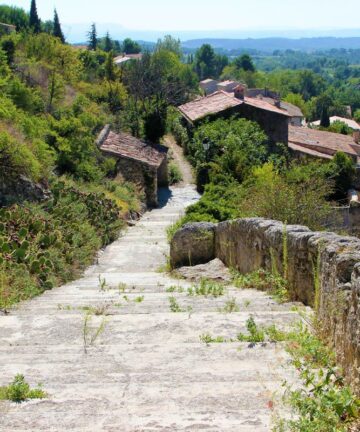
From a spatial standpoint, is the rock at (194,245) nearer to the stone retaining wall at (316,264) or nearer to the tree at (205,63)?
the stone retaining wall at (316,264)

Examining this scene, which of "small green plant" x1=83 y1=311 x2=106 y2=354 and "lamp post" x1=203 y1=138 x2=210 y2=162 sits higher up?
"small green plant" x1=83 y1=311 x2=106 y2=354

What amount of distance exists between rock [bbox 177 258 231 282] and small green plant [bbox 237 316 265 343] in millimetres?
5073

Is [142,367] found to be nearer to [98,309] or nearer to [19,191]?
[98,309]

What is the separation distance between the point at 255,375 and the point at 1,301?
451 cm

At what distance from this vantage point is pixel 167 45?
114 m

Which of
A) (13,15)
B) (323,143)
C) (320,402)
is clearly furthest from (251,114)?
(13,15)

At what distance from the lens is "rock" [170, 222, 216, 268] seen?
1320cm

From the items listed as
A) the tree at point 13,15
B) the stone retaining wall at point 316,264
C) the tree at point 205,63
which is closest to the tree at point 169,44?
the tree at point 13,15

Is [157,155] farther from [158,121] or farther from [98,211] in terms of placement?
[98,211]

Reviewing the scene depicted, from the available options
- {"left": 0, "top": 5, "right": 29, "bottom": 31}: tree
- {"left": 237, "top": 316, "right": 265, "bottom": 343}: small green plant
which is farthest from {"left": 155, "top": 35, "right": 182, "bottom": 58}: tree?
{"left": 237, "top": 316, "right": 265, "bottom": 343}: small green plant

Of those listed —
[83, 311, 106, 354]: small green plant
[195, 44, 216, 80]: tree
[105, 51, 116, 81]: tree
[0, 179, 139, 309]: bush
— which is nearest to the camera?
[83, 311, 106, 354]: small green plant

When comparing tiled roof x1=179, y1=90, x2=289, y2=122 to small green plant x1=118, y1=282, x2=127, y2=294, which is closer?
small green plant x1=118, y1=282, x2=127, y2=294

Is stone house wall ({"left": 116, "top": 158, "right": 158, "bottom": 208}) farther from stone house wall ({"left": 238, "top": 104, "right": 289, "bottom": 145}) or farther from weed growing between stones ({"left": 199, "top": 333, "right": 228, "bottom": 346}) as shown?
weed growing between stones ({"left": 199, "top": 333, "right": 228, "bottom": 346})

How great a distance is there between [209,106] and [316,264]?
29858 mm
